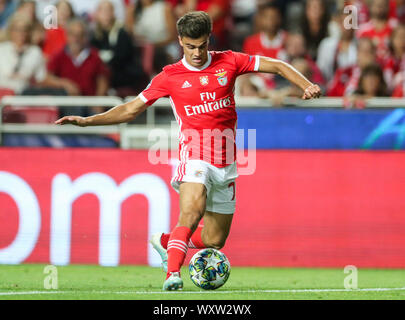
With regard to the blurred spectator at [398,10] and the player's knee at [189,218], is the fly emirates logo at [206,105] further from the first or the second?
the blurred spectator at [398,10]

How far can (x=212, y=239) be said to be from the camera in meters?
8.59

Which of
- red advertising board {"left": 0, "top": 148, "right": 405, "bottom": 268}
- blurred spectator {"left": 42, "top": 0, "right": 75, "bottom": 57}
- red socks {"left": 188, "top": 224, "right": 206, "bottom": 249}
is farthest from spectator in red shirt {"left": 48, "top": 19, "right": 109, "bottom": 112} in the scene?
red socks {"left": 188, "top": 224, "right": 206, "bottom": 249}

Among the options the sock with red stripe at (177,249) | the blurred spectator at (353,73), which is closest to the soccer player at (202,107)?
the sock with red stripe at (177,249)

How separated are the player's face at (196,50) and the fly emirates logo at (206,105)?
0.94 feet

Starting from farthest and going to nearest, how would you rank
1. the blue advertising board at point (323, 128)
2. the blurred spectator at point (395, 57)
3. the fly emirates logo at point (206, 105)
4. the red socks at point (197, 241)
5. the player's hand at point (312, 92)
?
the blurred spectator at point (395, 57) → the blue advertising board at point (323, 128) → the red socks at point (197, 241) → the fly emirates logo at point (206, 105) → the player's hand at point (312, 92)

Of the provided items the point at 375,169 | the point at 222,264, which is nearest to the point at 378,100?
the point at 375,169

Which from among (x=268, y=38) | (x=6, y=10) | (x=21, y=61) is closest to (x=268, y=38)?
(x=268, y=38)

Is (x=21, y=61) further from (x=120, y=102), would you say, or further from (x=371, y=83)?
(x=371, y=83)

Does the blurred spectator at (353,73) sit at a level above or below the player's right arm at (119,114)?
above

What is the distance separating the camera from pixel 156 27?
14.2 metres

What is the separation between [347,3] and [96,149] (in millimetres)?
5150

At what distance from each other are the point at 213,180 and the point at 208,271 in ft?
2.74

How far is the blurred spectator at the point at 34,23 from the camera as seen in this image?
14.1 metres
